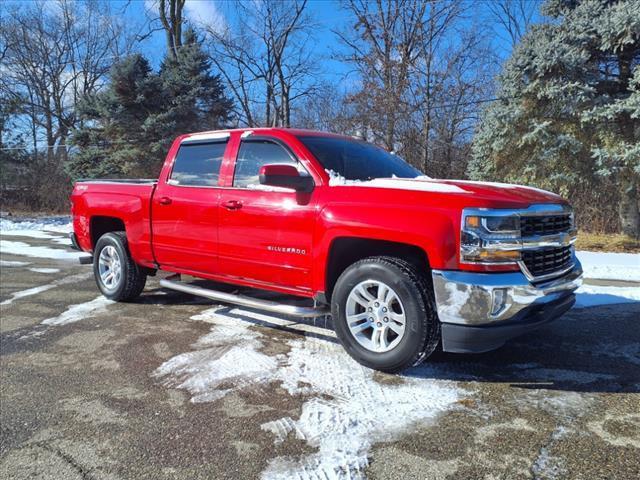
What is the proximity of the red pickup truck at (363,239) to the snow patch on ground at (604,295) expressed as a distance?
213cm

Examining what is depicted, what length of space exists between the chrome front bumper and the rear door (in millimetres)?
2348

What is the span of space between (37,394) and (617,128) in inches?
467

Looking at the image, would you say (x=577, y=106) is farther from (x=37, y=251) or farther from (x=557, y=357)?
(x=37, y=251)

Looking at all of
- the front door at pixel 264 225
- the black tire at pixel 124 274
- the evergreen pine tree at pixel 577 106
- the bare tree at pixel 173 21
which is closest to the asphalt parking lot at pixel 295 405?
the front door at pixel 264 225

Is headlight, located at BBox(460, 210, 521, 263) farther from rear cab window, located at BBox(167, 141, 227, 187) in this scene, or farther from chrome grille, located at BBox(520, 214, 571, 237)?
rear cab window, located at BBox(167, 141, 227, 187)

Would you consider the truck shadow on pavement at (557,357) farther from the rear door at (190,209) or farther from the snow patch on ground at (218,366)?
the rear door at (190,209)

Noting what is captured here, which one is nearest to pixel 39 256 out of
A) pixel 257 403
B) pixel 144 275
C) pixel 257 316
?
pixel 144 275

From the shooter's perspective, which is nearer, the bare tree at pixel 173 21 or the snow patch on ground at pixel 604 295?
the snow patch on ground at pixel 604 295

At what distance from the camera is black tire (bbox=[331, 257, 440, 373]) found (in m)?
3.16

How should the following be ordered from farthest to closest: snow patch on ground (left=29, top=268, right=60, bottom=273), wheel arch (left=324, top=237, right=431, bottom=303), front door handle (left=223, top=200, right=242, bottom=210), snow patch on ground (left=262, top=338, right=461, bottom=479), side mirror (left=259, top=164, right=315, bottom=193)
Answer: snow patch on ground (left=29, top=268, right=60, bottom=273), front door handle (left=223, top=200, right=242, bottom=210), side mirror (left=259, top=164, right=315, bottom=193), wheel arch (left=324, top=237, right=431, bottom=303), snow patch on ground (left=262, top=338, right=461, bottom=479)

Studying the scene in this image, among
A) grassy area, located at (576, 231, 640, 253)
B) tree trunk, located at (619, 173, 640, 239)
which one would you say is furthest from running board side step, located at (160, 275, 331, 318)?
tree trunk, located at (619, 173, 640, 239)

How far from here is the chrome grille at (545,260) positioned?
3.13m

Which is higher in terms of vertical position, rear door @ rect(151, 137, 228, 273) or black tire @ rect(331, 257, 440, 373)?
rear door @ rect(151, 137, 228, 273)

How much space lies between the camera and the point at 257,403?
295cm
